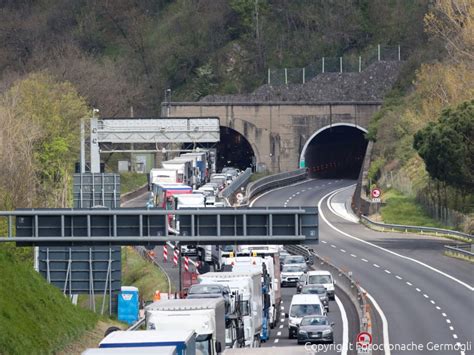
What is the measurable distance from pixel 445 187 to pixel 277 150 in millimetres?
43059

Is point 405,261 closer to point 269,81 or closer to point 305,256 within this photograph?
point 305,256

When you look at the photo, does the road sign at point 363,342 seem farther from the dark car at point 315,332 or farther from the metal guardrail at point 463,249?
the metal guardrail at point 463,249

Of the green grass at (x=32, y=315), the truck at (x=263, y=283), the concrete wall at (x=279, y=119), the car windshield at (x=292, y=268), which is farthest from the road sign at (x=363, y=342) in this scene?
the concrete wall at (x=279, y=119)

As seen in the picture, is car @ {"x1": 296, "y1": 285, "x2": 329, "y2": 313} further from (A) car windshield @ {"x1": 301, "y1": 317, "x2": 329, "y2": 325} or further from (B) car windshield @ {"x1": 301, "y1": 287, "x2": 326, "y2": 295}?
(A) car windshield @ {"x1": 301, "y1": 317, "x2": 329, "y2": 325}

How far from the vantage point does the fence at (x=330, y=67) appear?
6024 inches

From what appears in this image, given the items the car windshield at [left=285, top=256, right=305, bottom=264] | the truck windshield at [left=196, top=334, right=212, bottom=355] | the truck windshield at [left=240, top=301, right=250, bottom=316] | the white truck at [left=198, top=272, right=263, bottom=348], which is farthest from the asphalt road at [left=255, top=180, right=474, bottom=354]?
the truck windshield at [left=196, top=334, right=212, bottom=355]

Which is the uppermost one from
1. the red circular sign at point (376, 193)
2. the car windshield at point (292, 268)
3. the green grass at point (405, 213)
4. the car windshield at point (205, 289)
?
the red circular sign at point (376, 193)

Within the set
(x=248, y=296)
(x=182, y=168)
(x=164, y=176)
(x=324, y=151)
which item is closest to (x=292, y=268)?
(x=248, y=296)

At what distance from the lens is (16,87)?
106375 mm

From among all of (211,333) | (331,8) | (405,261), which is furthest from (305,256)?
(331,8)

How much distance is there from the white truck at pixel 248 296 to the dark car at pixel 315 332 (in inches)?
74.6

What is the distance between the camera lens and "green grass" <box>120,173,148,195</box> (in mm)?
126938

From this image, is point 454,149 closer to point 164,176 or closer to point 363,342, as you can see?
point 164,176

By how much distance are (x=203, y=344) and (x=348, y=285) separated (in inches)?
1293
